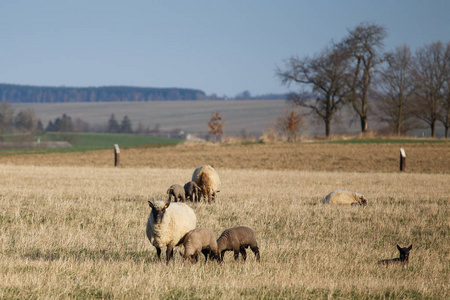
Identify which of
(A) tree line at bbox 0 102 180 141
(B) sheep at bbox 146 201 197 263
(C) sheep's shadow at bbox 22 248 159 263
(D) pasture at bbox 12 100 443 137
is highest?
(D) pasture at bbox 12 100 443 137

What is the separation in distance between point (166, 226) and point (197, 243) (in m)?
0.56

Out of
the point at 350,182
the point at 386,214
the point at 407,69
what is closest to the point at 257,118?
the point at 407,69

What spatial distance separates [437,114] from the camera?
64812 mm

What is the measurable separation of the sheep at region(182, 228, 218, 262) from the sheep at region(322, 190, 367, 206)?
8541mm

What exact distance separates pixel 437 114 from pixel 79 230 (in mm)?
61313

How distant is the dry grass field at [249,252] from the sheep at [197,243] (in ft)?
0.69

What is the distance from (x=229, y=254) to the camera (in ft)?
32.3

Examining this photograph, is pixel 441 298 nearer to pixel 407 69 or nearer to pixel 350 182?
pixel 350 182

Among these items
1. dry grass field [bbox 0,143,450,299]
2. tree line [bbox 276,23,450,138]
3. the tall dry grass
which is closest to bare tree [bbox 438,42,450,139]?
tree line [bbox 276,23,450,138]

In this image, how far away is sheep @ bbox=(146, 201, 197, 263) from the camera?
8203 mm

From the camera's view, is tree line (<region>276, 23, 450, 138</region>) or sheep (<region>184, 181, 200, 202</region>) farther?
tree line (<region>276, 23, 450, 138</region>)

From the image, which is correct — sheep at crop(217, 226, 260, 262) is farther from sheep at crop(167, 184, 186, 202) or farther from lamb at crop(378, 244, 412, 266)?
sheep at crop(167, 184, 186, 202)

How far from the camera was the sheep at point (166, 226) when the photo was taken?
8.20 metres

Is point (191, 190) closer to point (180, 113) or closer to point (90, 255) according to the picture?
point (90, 255)
